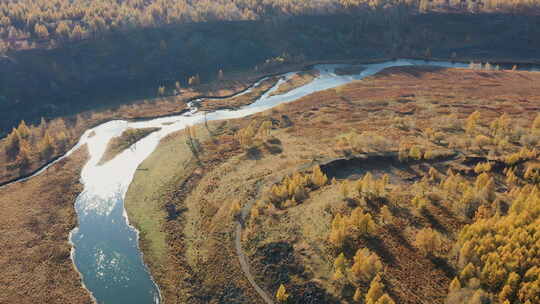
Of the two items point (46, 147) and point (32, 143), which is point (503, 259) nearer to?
point (46, 147)

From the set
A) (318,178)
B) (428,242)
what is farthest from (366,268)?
(318,178)

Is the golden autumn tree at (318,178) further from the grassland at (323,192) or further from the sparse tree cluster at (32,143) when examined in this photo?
the sparse tree cluster at (32,143)

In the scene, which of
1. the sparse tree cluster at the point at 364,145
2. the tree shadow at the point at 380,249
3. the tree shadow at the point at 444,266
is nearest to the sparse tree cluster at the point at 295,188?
the sparse tree cluster at the point at 364,145

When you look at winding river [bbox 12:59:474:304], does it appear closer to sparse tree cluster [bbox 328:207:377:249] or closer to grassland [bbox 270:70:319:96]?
grassland [bbox 270:70:319:96]

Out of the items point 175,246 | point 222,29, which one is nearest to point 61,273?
point 175,246

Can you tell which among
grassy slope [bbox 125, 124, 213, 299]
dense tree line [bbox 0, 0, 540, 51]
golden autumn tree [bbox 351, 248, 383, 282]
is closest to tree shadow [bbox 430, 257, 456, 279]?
golden autumn tree [bbox 351, 248, 383, 282]
